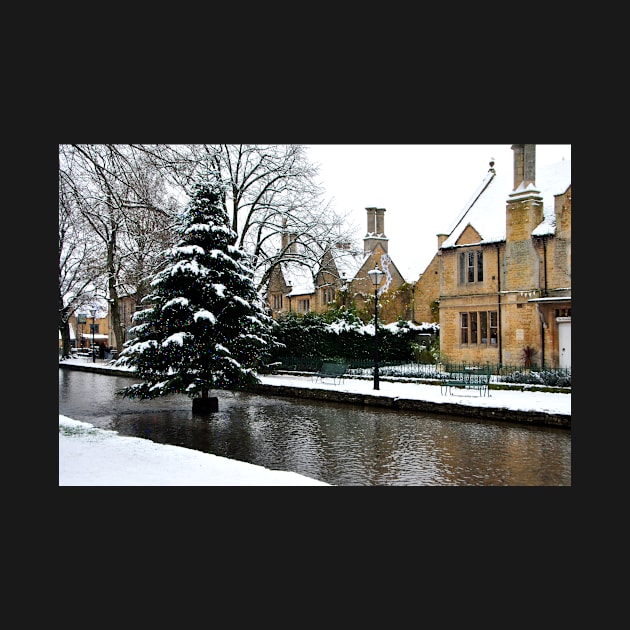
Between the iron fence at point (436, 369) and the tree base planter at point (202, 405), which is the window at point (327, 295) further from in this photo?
the tree base planter at point (202, 405)

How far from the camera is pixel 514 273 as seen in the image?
26.2 meters

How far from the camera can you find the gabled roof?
25672mm

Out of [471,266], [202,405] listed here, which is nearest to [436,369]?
[471,266]

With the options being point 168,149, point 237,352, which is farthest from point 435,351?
point 168,149

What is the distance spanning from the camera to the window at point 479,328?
2689 cm

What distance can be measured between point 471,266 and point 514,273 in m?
2.29

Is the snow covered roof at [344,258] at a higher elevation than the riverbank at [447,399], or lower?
higher

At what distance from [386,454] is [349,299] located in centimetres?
2467

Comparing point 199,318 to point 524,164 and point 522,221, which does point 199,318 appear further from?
point 524,164

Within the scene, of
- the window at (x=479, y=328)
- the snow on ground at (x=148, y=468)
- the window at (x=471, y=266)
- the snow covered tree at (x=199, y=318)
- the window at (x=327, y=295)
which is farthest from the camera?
the window at (x=327, y=295)

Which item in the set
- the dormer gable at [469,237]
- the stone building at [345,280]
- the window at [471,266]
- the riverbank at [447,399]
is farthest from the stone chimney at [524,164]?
the riverbank at [447,399]

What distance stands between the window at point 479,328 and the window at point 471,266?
59.7 inches

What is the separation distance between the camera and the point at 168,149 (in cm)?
907
